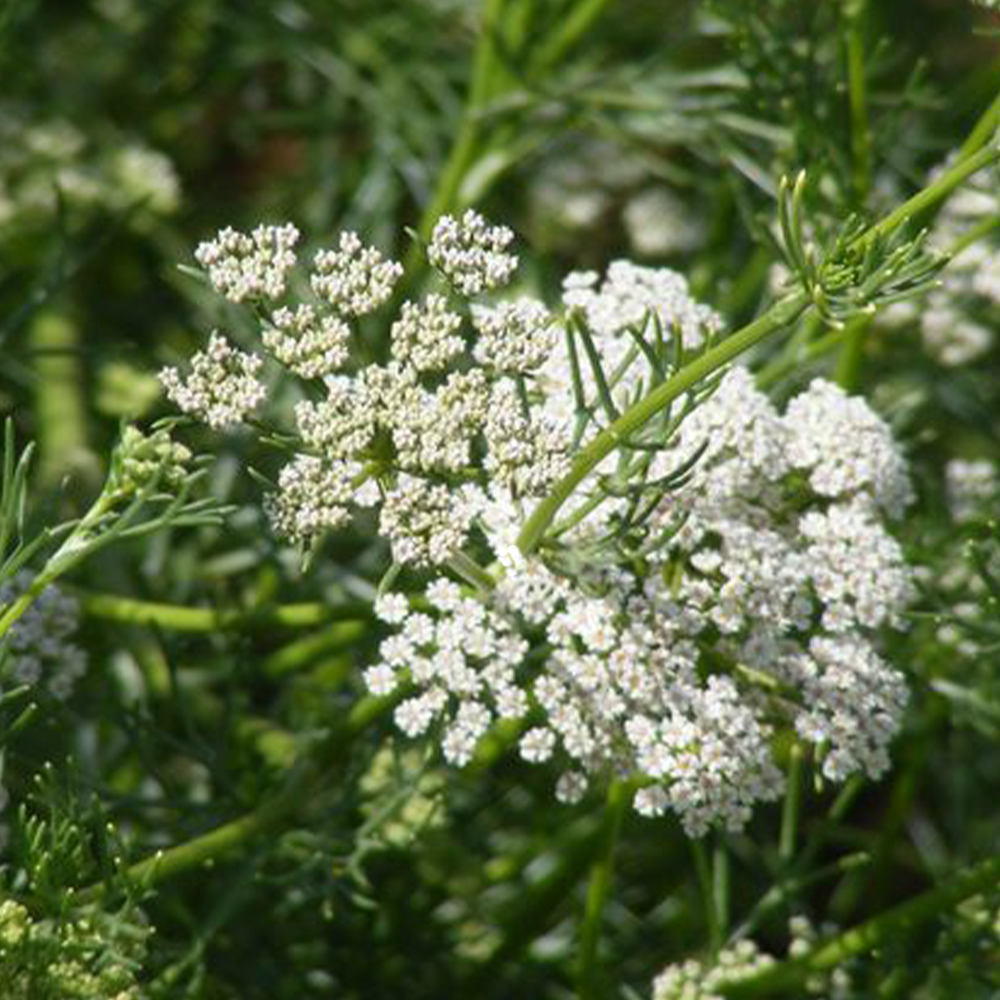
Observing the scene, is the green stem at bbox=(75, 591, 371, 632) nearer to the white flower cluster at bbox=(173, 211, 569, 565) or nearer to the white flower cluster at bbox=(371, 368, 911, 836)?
the white flower cluster at bbox=(371, 368, 911, 836)

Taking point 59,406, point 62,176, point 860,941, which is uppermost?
point 62,176

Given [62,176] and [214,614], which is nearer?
[214,614]

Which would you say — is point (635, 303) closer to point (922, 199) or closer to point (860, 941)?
point (922, 199)

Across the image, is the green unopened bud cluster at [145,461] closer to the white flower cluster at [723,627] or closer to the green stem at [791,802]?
the white flower cluster at [723,627]

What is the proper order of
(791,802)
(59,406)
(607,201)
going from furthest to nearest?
(607,201), (59,406), (791,802)

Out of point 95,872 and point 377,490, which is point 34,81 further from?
point 377,490

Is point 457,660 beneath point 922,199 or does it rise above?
beneath

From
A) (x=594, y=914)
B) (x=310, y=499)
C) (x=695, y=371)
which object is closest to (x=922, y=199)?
(x=695, y=371)

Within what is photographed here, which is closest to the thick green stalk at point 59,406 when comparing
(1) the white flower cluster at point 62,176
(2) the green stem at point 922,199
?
(1) the white flower cluster at point 62,176
